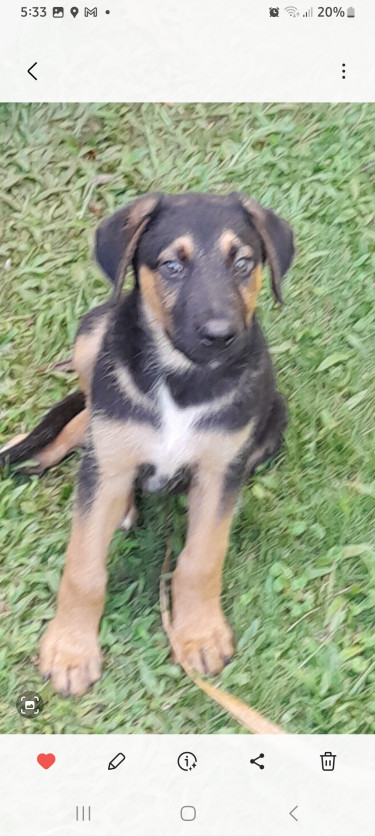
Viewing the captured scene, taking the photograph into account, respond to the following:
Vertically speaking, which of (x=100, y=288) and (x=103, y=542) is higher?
(x=100, y=288)

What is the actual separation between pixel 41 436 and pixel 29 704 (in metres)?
0.82

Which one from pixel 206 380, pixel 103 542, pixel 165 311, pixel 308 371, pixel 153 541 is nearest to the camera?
pixel 165 311

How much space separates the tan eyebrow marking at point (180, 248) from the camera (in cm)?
239

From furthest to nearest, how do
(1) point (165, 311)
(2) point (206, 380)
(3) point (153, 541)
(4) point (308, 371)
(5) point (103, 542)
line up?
(4) point (308, 371) < (3) point (153, 541) < (5) point (103, 542) < (2) point (206, 380) < (1) point (165, 311)

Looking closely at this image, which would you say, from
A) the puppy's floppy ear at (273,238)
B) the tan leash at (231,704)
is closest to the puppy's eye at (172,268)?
the puppy's floppy ear at (273,238)

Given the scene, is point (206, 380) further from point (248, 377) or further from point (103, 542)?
point (103, 542)

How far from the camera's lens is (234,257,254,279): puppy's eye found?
7.98 feet

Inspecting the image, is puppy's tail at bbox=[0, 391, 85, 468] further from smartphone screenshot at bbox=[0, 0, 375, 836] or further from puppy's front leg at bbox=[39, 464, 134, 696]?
puppy's front leg at bbox=[39, 464, 134, 696]

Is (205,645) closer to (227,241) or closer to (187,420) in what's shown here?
(187,420)

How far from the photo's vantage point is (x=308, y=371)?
3412 millimetres
